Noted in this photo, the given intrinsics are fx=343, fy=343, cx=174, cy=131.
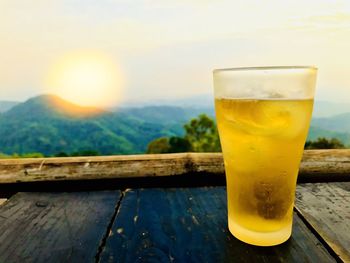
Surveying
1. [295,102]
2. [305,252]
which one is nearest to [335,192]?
[305,252]

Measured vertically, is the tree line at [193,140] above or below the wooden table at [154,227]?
below

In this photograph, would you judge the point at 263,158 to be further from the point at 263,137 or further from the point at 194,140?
the point at 194,140

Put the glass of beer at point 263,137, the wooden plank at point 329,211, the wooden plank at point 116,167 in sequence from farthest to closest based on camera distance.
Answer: the wooden plank at point 116,167, the wooden plank at point 329,211, the glass of beer at point 263,137

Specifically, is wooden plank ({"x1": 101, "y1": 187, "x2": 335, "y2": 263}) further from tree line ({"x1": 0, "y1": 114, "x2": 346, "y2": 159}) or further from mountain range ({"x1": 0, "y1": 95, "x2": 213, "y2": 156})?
mountain range ({"x1": 0, "y1": 95, "x2": 213, "y2": 156})

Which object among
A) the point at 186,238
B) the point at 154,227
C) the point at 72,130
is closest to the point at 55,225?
the point at 154,227

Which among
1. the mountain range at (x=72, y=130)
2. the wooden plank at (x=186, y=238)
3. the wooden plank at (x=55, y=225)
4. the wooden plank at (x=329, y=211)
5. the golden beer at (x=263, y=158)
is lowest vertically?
the mountain range at (x=72, y=130)

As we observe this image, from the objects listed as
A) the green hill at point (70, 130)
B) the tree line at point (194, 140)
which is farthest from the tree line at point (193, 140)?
the green hill at point (70, 130)

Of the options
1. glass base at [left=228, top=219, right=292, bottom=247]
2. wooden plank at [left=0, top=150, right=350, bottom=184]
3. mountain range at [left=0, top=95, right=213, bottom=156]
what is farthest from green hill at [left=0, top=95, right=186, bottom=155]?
glass base at [left=228, top=219, right=292, bottom=247]

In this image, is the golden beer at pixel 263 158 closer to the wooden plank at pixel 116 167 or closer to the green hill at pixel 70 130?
the wooden plank at pixel 116 167
